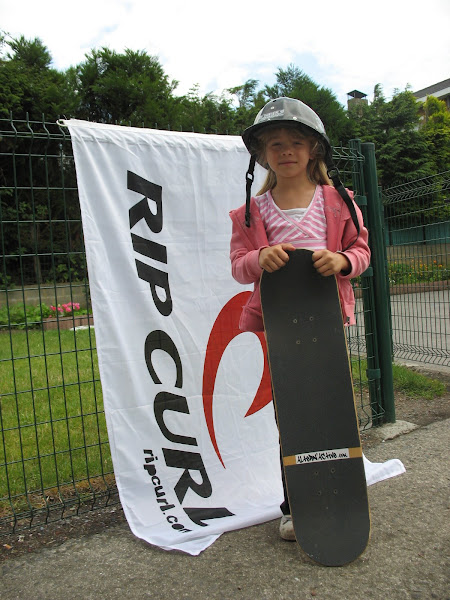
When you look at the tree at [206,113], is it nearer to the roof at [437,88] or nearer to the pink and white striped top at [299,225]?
the pink and white striped top at [299,225]

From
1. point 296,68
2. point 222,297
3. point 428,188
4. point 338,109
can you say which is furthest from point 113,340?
point 296,68

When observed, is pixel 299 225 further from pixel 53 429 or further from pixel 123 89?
pixel 123 89

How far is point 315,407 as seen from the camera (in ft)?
6.52

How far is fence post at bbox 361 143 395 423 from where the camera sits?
347cm

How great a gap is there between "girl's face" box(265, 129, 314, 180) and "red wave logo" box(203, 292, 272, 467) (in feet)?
3.11

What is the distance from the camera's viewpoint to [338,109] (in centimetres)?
2033

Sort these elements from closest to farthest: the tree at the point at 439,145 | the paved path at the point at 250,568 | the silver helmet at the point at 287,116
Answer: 1. the paved path at the point at 250,568
2. the silver helmet at the point at 287,116
3. the tree at the point at 439,145

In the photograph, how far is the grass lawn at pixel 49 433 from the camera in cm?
262

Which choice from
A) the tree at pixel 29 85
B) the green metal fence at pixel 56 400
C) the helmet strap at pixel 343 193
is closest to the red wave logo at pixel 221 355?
the green metal fence at pixel 56 400

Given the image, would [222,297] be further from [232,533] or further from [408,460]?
[408,460]

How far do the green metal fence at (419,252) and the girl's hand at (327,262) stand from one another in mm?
3593

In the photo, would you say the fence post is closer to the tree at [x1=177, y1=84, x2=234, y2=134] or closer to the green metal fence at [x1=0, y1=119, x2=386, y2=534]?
the green metal fence at [x1=0, y1=119, x2=386, y2=534]

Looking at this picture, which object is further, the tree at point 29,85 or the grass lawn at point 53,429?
the tree at point 29,85

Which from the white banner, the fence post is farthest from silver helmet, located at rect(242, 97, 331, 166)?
the fence post
